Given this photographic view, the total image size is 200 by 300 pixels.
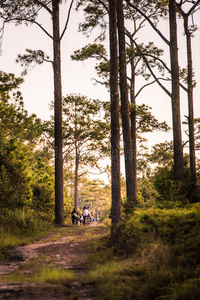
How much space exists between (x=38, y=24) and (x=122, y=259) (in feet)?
51.9

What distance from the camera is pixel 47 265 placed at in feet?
23.2

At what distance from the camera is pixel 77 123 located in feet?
123

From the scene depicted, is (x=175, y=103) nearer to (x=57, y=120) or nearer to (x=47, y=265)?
(x=57, y=120)

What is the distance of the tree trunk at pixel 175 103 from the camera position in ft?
49.4

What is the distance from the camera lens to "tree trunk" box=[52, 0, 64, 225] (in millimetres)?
17781

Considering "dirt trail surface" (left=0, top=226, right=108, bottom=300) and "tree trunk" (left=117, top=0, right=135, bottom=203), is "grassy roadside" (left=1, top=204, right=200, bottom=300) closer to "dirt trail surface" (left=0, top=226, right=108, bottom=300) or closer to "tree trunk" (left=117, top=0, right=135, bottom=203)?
"dirt trail surface" (left=0, top=226, right=108, bottom=300)

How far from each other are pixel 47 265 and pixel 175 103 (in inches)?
424

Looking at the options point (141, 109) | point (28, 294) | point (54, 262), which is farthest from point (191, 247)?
point (141, 109)

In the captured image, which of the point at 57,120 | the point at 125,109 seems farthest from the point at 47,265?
the point at 57,120

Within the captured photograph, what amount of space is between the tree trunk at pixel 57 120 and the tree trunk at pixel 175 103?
21.6ft

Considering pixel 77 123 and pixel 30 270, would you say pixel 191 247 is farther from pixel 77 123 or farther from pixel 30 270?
pixel 77 123

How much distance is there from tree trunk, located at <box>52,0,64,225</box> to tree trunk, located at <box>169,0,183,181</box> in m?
6.59

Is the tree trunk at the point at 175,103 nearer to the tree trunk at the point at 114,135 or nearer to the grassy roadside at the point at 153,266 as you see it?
the tree trunk at the point at 114,135

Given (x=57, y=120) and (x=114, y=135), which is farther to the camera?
(x=57, y=120)
